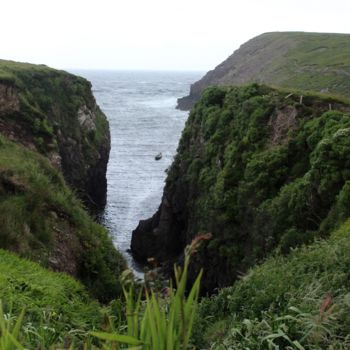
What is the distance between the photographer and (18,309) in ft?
24.3

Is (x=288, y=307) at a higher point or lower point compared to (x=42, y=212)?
higher

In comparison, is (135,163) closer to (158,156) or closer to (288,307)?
(158,156)

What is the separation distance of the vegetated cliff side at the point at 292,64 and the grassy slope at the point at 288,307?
3514cm

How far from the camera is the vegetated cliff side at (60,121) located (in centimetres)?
2669

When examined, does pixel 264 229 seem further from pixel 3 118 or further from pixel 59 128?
pixel 59 128

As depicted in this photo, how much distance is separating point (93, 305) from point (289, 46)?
9651 cm

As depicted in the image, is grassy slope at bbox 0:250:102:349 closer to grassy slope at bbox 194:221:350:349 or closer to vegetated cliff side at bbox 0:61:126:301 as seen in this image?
vegetated cliff side at bbox 0:61:126:301

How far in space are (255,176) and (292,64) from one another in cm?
5793

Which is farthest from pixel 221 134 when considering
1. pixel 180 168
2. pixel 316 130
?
pixel 316 130

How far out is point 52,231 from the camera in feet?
44.0

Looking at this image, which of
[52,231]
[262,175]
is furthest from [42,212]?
[262,175]

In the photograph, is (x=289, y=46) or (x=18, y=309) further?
(x=289, y=46)

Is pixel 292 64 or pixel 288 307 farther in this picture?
Result: pixel 292 64

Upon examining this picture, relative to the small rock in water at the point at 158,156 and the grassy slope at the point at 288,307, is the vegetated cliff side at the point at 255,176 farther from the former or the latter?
the small rock in water at the point at 158,156
